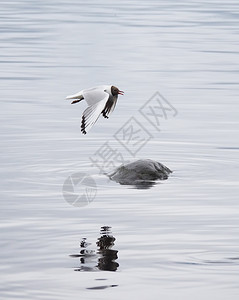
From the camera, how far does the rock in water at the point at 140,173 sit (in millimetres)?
12750

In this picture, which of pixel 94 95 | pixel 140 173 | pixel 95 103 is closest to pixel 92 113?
pixel 95 103

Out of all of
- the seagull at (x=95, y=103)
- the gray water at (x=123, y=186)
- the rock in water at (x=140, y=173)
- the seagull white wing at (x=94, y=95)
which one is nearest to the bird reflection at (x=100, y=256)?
the gray water at (x=123, y=186)

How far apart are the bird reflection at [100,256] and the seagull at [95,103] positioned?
1.70 metres

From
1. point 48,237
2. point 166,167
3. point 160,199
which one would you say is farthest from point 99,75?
point 48,237

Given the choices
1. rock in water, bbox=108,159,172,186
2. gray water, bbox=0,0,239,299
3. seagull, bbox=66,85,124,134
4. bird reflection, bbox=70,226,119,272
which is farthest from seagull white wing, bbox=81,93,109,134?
bird reflection, bbox=70,226,119,272

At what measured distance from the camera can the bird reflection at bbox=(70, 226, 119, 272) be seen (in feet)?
29.0

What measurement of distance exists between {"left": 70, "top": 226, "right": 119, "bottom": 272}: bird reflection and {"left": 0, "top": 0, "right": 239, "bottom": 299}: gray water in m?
0.03

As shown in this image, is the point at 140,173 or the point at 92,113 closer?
the point at 92,113

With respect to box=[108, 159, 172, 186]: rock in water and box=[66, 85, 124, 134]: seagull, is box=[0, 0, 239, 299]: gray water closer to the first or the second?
box=[108, 159, 172, 186]: rock in water

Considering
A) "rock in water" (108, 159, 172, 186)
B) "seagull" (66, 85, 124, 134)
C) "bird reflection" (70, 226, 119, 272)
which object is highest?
"seagull" (66, 85, 124, 134)

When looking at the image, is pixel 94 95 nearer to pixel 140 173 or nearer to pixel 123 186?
pixel 123 186

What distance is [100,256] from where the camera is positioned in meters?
9.20

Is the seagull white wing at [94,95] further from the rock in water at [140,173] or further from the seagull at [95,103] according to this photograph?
the rock in water at [140,173]

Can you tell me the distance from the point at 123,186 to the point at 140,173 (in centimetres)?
48
